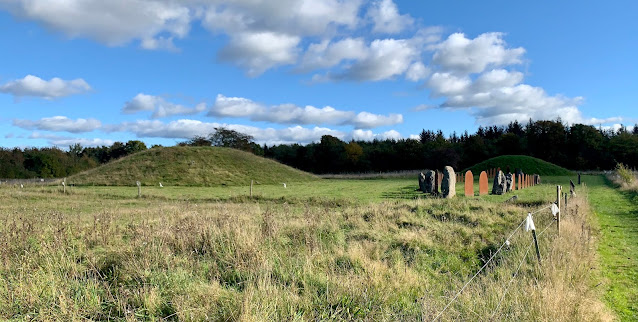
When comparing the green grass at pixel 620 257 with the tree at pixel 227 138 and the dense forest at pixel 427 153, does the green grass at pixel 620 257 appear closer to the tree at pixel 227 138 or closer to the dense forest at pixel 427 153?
the dense forest at pixel 427 153

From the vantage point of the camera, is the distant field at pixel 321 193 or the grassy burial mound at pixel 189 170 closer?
the distant field at pixel 321 193

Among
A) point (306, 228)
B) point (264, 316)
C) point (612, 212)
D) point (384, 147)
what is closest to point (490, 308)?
point (264, 316)

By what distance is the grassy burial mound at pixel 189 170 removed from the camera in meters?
45.0

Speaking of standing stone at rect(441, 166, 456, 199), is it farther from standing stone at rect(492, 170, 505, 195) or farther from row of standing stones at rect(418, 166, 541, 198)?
standing stone at rect(492, 170, 505, 195)

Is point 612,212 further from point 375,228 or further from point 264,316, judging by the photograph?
point 264,316

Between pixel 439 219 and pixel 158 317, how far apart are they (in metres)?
10.4

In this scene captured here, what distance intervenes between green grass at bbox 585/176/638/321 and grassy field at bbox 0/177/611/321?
40 centimetres

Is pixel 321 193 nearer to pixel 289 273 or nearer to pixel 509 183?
pixel 509 183

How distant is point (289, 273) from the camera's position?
6832 millimetres

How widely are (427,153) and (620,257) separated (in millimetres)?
71310

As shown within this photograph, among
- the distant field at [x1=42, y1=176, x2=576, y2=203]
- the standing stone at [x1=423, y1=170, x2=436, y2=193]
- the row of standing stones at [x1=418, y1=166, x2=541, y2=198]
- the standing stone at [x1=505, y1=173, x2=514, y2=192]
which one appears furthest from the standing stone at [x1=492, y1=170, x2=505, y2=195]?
the standing stone at [x1=423, y1=170, x2=436, y2=193]

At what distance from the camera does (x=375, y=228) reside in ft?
38.6

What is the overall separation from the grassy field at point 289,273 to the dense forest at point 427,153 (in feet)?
221

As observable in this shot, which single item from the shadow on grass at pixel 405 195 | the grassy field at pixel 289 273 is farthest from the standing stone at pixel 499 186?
the grassy field at pixel 289 273
